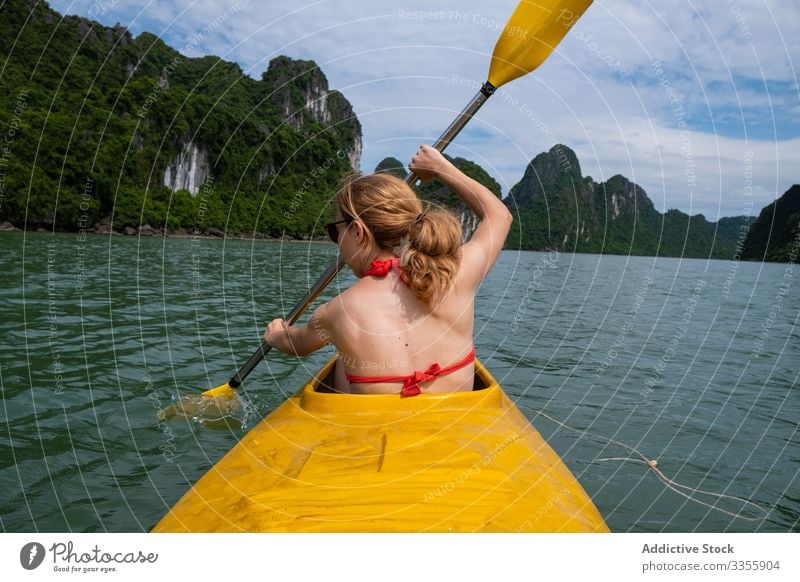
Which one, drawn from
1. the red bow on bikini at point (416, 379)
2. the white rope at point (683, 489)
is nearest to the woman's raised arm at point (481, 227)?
the red bow on bikini at point (416, 379)

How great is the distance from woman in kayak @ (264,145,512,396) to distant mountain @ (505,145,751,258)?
6165 centimetres

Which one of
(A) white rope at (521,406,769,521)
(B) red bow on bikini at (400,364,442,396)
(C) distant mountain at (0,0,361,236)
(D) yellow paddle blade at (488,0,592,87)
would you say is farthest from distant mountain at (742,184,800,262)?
(B) red bow on bikini at (400,364,442,396)

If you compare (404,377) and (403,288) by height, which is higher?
(403,288)

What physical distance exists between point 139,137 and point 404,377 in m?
65.0

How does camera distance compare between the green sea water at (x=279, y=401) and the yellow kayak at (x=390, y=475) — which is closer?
the yellow kayak at (x=390, y=475)

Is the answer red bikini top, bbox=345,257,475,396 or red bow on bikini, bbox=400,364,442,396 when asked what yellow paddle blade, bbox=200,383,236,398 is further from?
red bow on bikini, bbox=400,364,442,396

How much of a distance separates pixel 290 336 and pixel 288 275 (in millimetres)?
18725

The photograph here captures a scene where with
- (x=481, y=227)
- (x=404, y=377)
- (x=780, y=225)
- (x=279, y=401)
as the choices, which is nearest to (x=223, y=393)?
(x=279, y=401)

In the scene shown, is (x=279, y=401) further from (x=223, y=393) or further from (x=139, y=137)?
(x=139, y=137)

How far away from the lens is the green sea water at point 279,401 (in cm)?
421

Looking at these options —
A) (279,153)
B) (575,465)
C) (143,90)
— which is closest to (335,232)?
(575,465)

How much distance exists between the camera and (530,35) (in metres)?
4.36

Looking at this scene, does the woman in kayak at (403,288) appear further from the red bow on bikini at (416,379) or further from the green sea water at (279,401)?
the green sea water at (279,401)

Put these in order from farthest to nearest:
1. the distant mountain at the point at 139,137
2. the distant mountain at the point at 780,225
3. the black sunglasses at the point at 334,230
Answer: the distant mountain at the point at 780,225
the distant mountain at the point at 139,137
the black sunglasses at the point at 334,230
